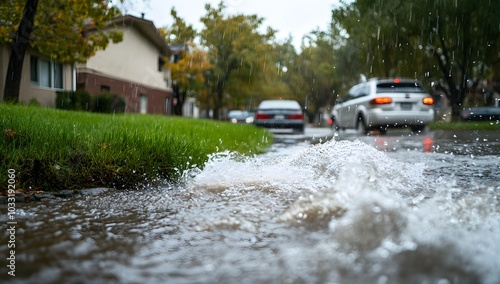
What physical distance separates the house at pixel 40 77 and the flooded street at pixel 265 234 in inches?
630

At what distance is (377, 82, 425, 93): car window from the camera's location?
12414mm

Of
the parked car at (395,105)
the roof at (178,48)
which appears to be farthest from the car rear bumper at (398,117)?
the roof at (178,48)

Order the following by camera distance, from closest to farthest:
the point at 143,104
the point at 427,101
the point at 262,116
→ 1. the point at 427,101
2. the point at 262,116
3. the point at 143,104

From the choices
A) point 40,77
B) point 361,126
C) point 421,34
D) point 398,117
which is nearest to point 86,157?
point 398,117

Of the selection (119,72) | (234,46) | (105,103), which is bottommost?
(105,103)

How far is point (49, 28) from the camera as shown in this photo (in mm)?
15250

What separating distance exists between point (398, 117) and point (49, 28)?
11657mm

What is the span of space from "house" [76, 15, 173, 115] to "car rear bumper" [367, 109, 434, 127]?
14.6m

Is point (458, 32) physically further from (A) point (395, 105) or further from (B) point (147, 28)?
(B) point (147, 28)

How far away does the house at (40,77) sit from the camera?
17.7 m

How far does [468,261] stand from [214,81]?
114 feet

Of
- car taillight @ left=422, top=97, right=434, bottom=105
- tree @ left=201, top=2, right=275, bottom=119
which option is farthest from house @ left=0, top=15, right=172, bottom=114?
car taillight @ left=422, top=97, right=434, bottom=105

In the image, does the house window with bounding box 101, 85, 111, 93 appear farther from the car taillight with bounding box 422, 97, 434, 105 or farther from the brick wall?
the car taillight with bounding box 422, 97, 434, 105

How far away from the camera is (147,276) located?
195cm
